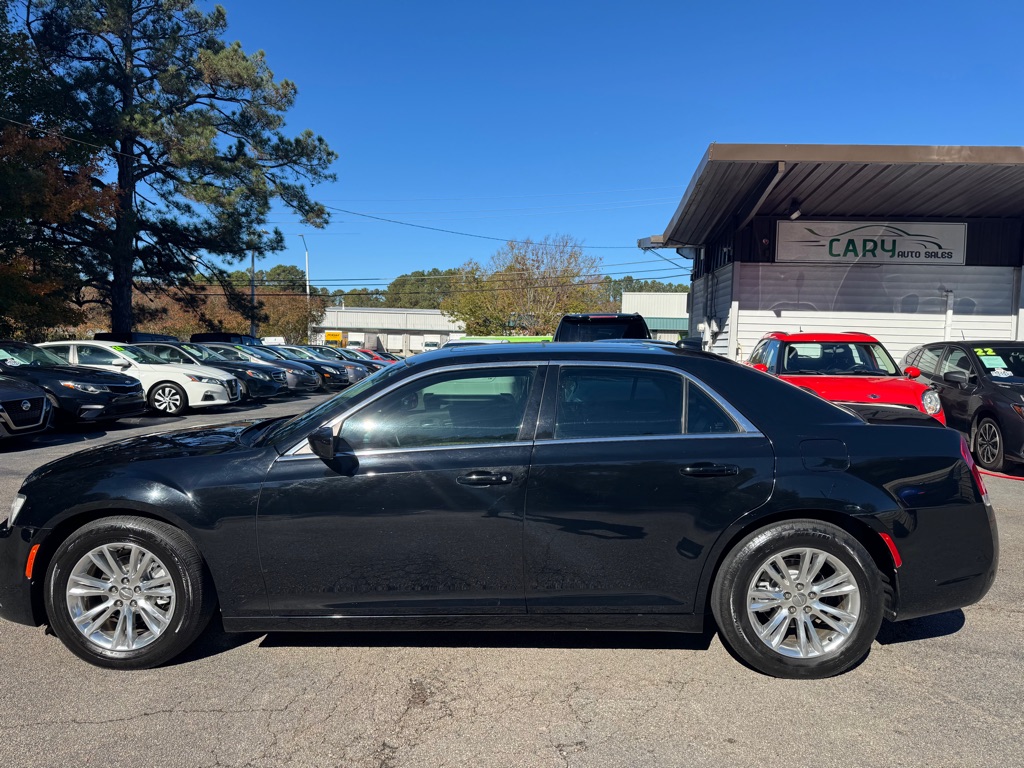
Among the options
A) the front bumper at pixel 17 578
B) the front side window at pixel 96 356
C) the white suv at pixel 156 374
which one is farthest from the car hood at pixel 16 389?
the front bumper at pixel 17 578

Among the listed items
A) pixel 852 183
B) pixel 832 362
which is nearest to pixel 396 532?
pixel 832 362

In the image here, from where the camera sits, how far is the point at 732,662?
3547 mm

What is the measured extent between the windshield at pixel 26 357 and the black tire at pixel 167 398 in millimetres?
1705

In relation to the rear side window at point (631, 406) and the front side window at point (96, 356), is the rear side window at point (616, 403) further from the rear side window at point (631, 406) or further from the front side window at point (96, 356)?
the front side window at point (96, 356)

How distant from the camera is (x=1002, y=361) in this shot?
29.8 feet

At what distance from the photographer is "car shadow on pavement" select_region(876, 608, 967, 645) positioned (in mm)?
3814

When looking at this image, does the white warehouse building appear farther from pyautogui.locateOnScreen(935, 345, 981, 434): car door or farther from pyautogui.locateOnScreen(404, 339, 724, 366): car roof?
pyautogui.locateOnScreen(404, 339, 724, 366): car roof

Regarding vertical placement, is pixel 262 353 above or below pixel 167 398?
above

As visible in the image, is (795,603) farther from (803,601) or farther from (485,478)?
(485,478)

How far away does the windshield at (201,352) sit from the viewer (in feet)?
58.1

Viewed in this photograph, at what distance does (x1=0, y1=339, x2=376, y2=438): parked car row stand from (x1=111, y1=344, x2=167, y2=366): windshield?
2cm

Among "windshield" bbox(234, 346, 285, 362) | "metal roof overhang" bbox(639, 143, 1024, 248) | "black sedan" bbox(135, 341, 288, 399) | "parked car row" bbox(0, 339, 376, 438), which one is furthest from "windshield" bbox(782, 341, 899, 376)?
"windshield" bbox(234, 346, 285, 362)

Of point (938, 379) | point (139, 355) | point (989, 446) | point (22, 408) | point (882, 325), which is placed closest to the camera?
point (989, 446)

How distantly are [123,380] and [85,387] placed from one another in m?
0.80
